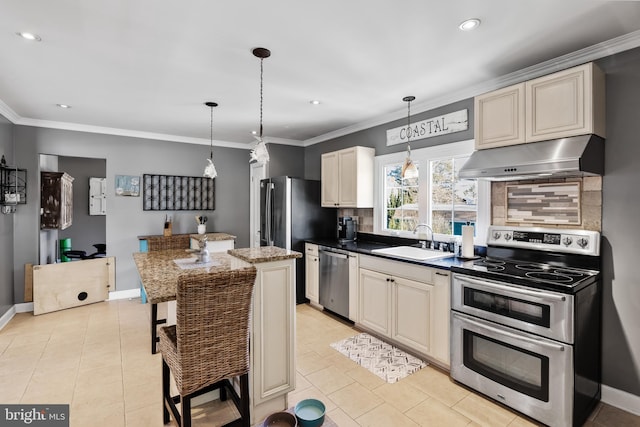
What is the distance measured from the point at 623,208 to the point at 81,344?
4917mm

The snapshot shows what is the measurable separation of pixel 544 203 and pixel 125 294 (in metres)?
5.50

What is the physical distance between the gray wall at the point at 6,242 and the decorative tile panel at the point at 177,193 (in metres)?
1.52

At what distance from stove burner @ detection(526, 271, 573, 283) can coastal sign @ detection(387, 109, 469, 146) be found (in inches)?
62.4

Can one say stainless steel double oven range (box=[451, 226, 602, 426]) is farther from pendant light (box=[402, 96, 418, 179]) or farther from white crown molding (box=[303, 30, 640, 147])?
white crown molding (box=[303, 30, 640, 147])

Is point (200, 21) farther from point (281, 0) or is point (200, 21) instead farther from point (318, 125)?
point (318, 125)

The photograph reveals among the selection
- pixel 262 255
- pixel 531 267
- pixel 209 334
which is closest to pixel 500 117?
pixel 531 267

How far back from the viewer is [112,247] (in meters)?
4.73

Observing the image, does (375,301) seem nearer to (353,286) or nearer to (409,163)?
(353,286)

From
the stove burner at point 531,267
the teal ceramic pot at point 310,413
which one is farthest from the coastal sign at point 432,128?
the teal ceramic pot at point 310,413

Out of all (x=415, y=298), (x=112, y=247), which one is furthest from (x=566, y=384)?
(x=112, y=247)

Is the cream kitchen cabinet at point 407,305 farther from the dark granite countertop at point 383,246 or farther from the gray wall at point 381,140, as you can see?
the gray wall at point 381,140

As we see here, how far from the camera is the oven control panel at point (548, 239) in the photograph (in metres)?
2.30

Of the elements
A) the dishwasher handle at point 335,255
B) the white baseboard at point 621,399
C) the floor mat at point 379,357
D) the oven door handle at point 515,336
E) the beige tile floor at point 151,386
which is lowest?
the beige tile floor at point 151,386

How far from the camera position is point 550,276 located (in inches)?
84.4
